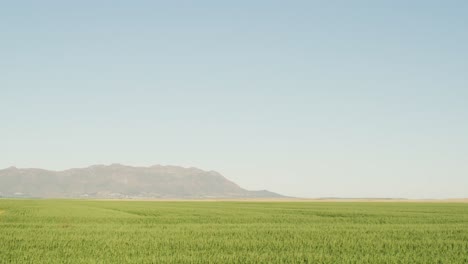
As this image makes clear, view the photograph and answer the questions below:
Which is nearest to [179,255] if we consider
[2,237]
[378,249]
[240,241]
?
[240,241]

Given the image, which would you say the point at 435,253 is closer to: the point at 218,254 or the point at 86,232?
the point at 218,254

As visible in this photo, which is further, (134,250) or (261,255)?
(134,250)

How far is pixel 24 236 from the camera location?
80.5 feet

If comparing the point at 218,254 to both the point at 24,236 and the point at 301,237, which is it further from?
the point at 24,236

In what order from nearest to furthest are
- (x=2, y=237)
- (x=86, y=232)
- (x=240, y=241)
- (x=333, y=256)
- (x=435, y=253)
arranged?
(x=333, y=256) < (x=435, y=253) < (x=240, y=241) < (x=2, y=237) < (x=86, y=232)

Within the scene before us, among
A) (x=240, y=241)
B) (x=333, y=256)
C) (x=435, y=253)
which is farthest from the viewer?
(x=240, y=241)

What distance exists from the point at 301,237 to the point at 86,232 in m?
10.7

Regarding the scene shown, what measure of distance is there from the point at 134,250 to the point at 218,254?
10.8 feet

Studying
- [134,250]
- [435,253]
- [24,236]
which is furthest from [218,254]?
[24,236]

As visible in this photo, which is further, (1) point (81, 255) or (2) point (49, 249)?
(2) point (49, 249)

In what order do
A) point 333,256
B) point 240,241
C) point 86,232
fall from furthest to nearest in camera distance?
point 86,232 → point 240,241 → point 333,256

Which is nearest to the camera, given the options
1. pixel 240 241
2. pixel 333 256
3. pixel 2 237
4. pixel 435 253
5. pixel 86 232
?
pixel 333 256

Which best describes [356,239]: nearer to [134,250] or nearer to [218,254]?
[218,254]

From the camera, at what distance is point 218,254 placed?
1817 centimetres
